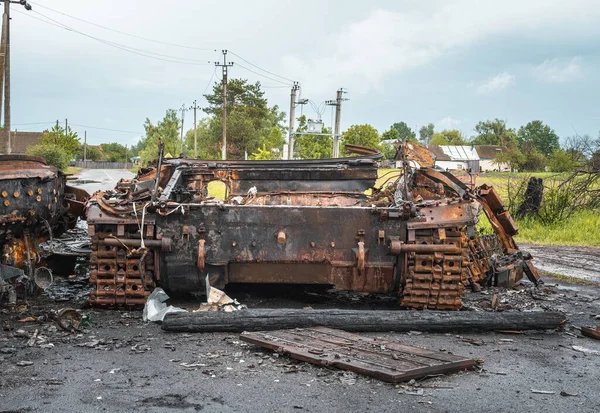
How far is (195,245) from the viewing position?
7.90 m

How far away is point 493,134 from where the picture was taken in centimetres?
11319

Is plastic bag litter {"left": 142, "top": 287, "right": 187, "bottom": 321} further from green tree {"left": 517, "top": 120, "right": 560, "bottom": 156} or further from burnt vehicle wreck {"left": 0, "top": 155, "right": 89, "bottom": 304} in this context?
green tree {"left": 517, "top": 120, "right": 560, "bottom": 156}

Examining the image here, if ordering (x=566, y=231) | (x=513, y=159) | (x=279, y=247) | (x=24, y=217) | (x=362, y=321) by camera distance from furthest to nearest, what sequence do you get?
(x=513, y=159) < (x=566, y=231) < (x=24, y=217) < (x=279, y=247) < (x=362, y=321)

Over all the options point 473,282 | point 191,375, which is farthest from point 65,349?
point 473,282

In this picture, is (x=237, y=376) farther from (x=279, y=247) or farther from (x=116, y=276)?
(x=116, y=276)

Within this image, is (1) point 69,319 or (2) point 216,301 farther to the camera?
(2) point 216,301

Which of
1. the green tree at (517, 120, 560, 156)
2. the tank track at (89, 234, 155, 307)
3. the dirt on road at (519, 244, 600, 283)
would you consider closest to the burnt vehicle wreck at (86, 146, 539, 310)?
the tank track at (89, 234, 155, 307)

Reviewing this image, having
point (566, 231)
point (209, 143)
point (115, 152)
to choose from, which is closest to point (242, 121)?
point (209, 143)

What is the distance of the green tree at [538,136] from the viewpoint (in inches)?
3986

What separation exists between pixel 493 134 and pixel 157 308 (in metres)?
110

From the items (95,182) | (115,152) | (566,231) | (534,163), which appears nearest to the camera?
(566,231)

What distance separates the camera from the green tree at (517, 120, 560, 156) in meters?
101

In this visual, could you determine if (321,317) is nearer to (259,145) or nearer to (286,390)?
(286,390)

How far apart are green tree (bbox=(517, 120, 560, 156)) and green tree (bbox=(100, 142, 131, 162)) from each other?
2243 inches
